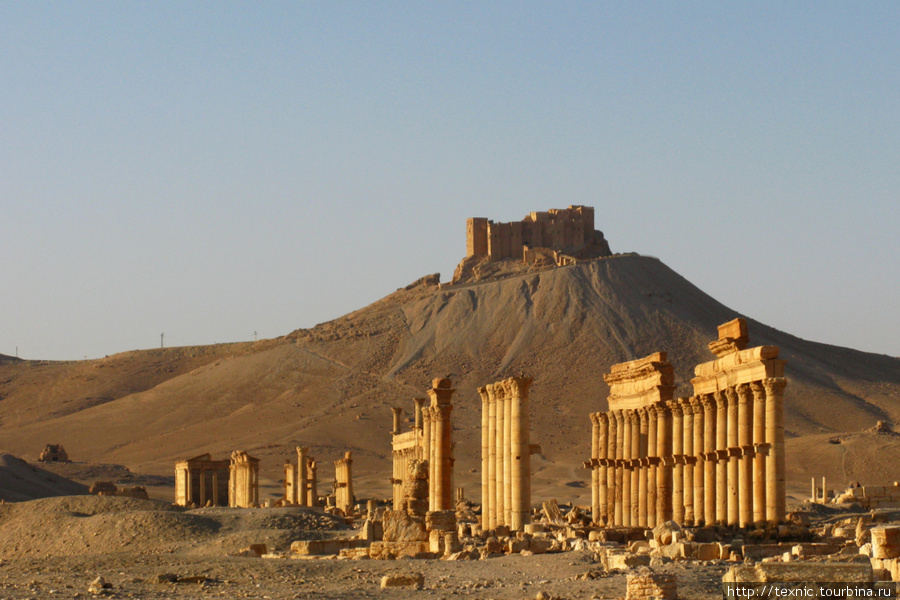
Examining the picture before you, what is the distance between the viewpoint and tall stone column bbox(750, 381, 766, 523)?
26.7m

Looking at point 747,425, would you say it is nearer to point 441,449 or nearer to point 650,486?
point 650,486

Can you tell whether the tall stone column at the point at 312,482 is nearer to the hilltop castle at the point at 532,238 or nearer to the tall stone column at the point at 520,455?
the tall stone column at the point at 520,455

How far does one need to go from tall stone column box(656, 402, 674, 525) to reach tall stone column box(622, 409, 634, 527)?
242 cm

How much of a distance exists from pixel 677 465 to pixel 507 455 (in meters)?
4.00

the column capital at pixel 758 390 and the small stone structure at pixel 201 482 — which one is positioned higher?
the column capital at pixel 758 390

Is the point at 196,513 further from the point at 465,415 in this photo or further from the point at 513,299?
the point at 513,299

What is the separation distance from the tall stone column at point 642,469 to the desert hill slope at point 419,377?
45893 millimetres

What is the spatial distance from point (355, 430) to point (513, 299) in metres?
35.6

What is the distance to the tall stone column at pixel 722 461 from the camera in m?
29.0

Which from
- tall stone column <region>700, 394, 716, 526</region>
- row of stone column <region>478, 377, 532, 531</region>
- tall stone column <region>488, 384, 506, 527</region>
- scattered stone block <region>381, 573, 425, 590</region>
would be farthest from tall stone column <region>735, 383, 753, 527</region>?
scattered stone block <region>381, 573, 425, 590</region>

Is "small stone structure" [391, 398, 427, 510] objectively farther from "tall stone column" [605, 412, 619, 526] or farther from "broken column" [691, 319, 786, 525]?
"broken column" [691, 319, 786, 525]

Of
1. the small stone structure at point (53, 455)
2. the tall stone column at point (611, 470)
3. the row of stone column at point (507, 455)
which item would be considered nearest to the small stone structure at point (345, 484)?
the tall stone column at point (611, 470)

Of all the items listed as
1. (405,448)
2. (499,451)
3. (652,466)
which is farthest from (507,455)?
(405,448)

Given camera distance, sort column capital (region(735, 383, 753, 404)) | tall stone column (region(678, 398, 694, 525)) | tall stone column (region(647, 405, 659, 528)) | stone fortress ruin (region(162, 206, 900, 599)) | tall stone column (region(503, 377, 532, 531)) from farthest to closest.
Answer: tall stone column (region(647, 405, 659, 528)) → tall stone column (region(503, 377, 532, 531)) → tall stone column (region(678, 398, 694, 525)) → column capital (region(735, 383, 753, 404)) → stone fortress ruin (region(162, 206, 900, 599))
